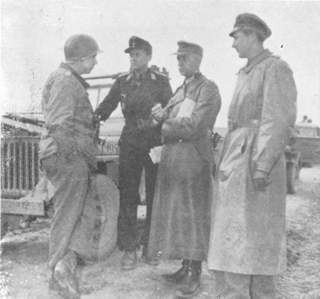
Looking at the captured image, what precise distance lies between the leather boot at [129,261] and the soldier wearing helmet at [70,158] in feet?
1.61

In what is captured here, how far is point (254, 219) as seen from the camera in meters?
2.66

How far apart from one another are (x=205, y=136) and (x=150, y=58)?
3.36ft

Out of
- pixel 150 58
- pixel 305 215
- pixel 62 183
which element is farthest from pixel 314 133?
pixel 62 183

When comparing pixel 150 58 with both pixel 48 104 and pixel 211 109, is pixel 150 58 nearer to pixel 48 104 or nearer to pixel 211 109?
pixel 211 109

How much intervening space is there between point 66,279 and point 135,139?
1405 mm

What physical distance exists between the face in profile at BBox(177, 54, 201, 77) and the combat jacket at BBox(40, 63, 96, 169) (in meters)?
0.79

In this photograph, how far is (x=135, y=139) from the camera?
155 inches

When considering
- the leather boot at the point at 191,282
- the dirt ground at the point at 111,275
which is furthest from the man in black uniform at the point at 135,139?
the leather boot at the point at 191,282

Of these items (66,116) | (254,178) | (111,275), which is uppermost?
(66,116)

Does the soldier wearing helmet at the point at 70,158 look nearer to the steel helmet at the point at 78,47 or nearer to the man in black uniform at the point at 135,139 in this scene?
the steel helmet at the point at 78,47

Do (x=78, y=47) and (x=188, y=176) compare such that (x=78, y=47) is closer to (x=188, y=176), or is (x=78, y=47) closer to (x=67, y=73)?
(x=67, y=73)

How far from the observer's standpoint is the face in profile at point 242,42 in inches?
112

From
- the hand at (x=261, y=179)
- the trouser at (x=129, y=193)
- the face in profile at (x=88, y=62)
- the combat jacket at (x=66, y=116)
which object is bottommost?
the trouser at (x=129, y=193)

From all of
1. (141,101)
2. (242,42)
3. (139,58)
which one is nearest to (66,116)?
(141,101)
